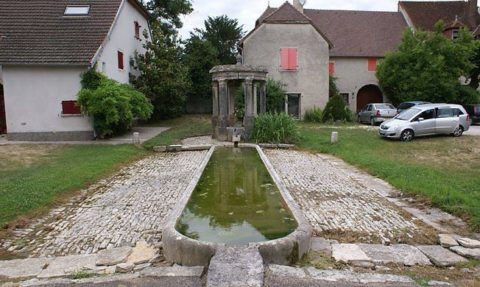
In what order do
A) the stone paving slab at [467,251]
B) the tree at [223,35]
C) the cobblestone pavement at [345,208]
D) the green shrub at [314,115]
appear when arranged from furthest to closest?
the tree at [223,35] → the green shrub at [314,115] → the cobblestone pavement at [345,208] → the stone paving slab at [467,251]

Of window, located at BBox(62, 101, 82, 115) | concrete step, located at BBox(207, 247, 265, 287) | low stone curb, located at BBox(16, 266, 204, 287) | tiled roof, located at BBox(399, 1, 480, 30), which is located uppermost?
tiled roof, located at BBox(399, 1, 480, 30)

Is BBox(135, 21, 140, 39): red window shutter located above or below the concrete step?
above

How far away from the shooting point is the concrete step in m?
4.46

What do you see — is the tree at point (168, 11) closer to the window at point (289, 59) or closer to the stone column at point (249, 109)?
the window at point (289, 59)

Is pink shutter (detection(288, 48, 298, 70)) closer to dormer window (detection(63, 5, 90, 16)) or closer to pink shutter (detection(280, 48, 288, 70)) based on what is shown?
pink shutter (detection(280, 48, 288, 70))

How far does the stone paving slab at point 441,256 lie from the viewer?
17.7ft

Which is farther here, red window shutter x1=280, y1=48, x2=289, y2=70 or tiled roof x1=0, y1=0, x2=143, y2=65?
red window shutter x1=280, y1=48, x2=289, y2=70

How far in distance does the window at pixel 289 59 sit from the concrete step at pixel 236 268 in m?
23.3

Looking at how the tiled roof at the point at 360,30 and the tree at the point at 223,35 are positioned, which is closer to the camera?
the tiled roof at the point at 360,30

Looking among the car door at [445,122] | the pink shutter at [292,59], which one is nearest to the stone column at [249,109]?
the car door at [445,122]

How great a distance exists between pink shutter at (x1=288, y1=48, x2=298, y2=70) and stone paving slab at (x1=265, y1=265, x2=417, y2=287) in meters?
23.4

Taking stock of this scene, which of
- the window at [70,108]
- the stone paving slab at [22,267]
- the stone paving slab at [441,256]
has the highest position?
the window at [70,108]

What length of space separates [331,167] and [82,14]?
1562 cm

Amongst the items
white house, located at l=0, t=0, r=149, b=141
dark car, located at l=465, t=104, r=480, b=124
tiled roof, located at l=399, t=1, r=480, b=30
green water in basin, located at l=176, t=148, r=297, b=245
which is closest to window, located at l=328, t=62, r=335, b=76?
tiled roof, located at l=399, t=1, r=480, b=30
